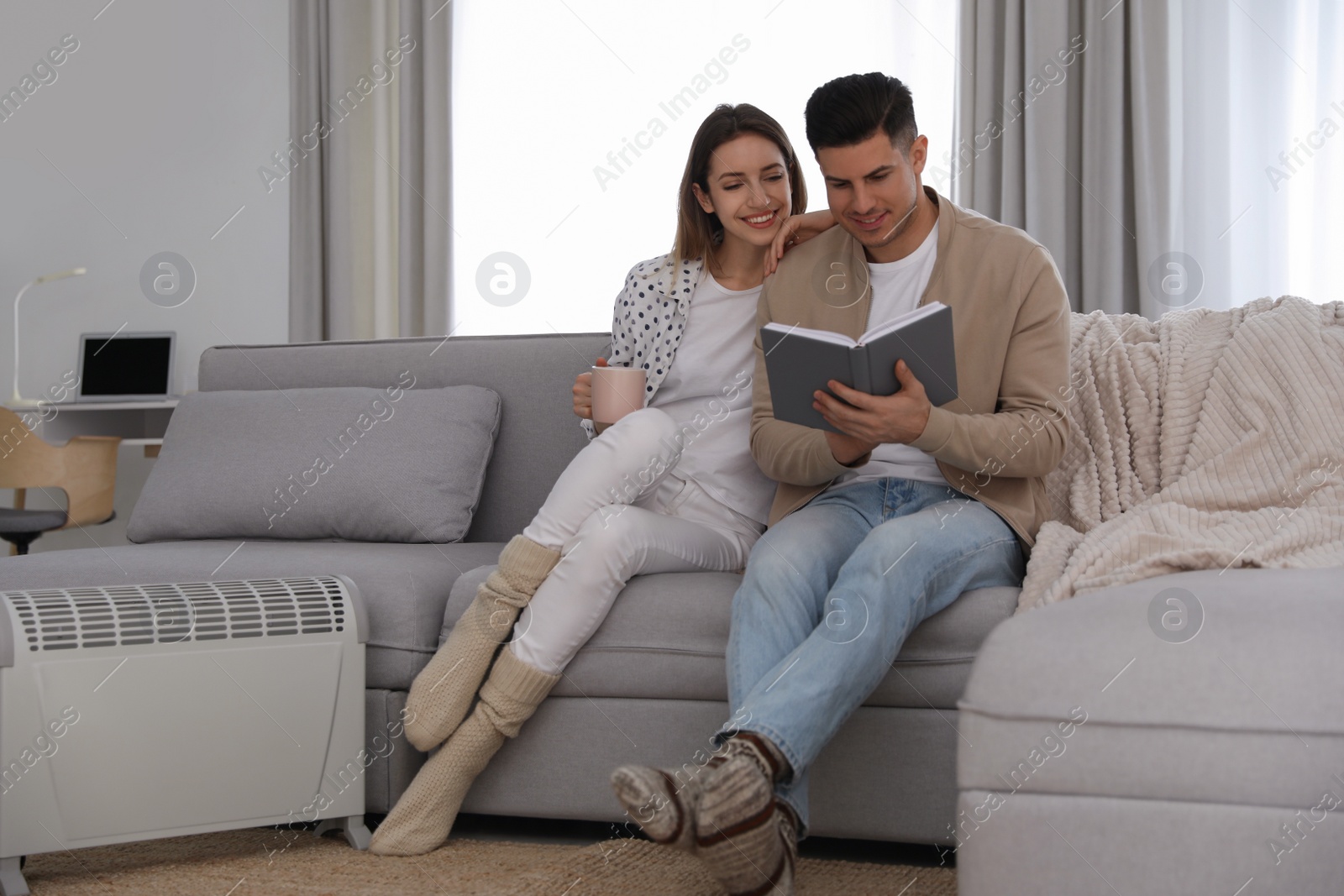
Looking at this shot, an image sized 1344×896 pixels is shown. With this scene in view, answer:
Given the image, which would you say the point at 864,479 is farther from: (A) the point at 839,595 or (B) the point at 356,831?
(B) the point at 356,831

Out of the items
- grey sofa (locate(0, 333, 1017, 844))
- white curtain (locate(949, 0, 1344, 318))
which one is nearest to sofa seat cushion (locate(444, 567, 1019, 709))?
grey sofa (locate(0, 333, 1017, 844))

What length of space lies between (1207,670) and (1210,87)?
2403 mm

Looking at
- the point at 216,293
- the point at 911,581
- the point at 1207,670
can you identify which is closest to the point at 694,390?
the point at 911,581

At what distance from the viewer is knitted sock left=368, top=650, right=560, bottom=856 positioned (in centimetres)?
147

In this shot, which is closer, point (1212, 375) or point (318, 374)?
point (1212, 375)

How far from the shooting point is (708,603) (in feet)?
4.91

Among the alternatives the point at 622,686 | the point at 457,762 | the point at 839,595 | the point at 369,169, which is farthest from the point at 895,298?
the point at 369,169

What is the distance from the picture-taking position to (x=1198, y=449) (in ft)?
5.11

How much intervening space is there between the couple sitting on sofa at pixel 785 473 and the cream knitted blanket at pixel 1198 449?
12 centimetres

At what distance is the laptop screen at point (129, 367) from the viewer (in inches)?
146

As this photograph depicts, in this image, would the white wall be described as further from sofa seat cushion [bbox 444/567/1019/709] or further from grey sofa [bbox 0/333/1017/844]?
sofa seat cushion [bbox 444/567/1019/709]

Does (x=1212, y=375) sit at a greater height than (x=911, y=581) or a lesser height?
greater

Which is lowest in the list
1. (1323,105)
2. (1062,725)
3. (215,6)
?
(1062,725)

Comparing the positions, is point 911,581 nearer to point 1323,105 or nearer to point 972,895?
point 972,895
